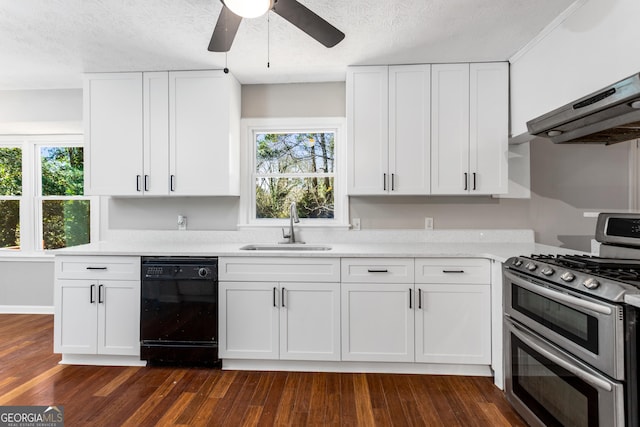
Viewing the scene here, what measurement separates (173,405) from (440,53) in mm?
3070

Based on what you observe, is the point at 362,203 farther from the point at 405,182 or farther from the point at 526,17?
the point at 526,17

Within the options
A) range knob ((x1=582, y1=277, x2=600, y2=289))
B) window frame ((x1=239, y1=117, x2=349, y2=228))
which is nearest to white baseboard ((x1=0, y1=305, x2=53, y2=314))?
window frame ((x1=239, y1=117, x2=349, y2=228))

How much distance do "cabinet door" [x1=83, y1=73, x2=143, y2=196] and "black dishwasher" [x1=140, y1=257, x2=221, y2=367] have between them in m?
0.89

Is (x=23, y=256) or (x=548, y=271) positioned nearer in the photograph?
(x=548, y=271)

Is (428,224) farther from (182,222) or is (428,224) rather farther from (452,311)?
(182,222)

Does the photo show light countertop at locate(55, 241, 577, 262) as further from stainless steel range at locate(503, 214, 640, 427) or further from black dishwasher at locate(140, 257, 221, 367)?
stainless steel range at locate(503, 214, 640, 427)

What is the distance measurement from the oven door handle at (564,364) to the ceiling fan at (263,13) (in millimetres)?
1895

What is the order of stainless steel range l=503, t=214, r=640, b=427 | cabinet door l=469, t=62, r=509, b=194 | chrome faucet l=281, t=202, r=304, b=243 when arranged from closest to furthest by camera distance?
1. stainless steel range l=503, t=214, r=640, b=427
2. cabinet door l=469, t=62, r=509, b=194
3. chrome faucet l=281, t=202, r=304, b=243

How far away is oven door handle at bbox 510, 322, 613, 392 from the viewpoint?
1370 millimetres

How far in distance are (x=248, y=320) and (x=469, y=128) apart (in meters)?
2.30

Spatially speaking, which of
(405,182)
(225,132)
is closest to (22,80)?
(225,132)

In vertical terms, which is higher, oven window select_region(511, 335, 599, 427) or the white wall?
the white wall

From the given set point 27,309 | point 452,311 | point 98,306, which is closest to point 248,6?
point 452,311

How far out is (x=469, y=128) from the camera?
2775 millimetres
